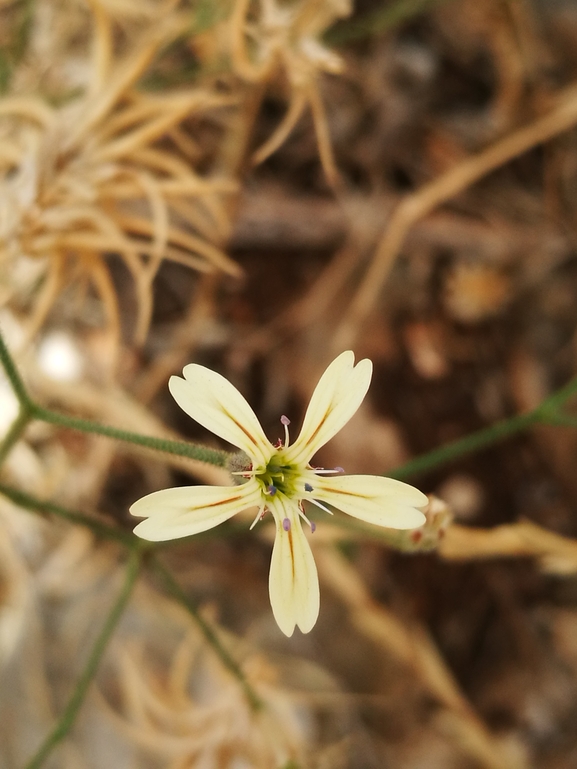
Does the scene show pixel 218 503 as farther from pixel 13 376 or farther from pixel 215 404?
pixel 13 376

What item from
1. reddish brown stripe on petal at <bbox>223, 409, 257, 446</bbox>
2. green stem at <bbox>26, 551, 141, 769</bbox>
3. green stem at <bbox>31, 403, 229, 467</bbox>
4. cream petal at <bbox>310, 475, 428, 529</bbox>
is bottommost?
green stem at <bbox>26, 551, 141, 769</bbox>

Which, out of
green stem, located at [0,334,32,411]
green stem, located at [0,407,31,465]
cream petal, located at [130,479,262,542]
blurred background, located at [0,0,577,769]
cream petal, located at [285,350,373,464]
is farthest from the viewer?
blurred background, located at [0,0,577,769]

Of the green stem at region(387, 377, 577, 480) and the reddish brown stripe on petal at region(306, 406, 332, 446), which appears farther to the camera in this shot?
the green stem at region(387, 377, 577, 480)

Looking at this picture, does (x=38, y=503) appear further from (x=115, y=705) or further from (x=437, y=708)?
(x=437, y=708)

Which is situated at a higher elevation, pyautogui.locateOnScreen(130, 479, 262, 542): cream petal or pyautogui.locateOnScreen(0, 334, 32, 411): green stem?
pyautogui.locateOnScreen(0, 334, 32, 411): green stem

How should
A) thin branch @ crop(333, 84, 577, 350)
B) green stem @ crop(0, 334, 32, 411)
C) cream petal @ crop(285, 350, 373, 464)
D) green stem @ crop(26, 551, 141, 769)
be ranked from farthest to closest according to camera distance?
thin branch @ crop(333, 84, 577, 350)
green stem @ crop(26, 551, 141, 769)
green stem @ crop(0, 334, 32, 411)
cream petal @ crop(285, 350, 373, 464)

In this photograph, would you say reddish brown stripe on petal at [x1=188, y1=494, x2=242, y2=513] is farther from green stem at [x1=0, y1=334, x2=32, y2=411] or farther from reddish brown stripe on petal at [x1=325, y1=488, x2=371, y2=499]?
green stem at [x1=0, y1=334, x2=32, y2=411]

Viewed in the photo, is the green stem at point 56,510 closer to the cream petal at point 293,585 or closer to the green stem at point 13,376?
the green stem at point 13,376

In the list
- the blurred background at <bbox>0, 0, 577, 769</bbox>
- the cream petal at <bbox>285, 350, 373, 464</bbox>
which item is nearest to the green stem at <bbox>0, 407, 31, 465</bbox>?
the cream petal at <bbox>285, 350, 373, 464</bbox>
